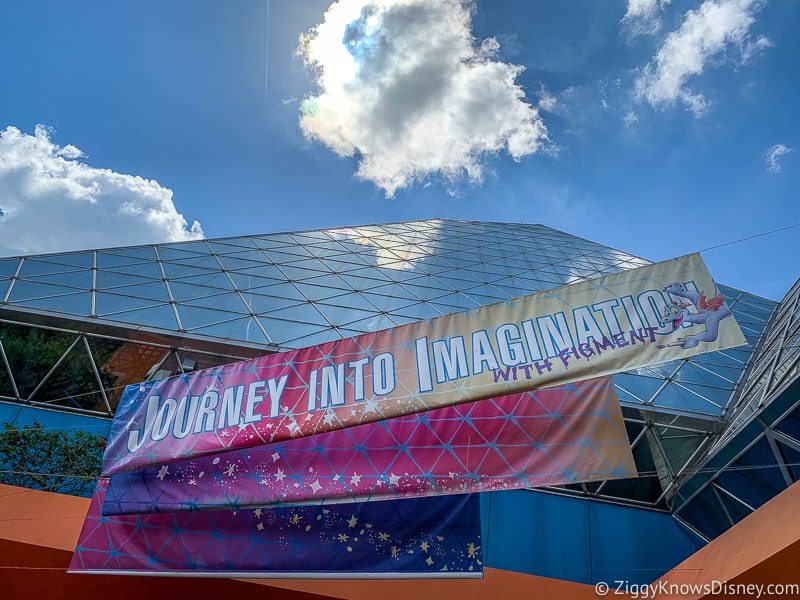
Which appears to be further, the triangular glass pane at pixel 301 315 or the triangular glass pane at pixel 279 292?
the triangular glass pane at pixel 279 292

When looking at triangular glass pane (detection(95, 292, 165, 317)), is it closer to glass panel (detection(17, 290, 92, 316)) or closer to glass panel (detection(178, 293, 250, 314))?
glass panel (detection(17, 290, 92, 316))

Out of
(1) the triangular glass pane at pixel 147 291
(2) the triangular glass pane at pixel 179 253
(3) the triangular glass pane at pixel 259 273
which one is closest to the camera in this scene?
(1) the triangular glass pane at pixel 147 291

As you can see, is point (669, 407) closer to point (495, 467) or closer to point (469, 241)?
point (495, 467)

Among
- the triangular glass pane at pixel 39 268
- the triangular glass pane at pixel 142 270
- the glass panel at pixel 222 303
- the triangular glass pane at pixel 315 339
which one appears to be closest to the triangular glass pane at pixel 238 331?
the triangular glass pane at pixel 315 339

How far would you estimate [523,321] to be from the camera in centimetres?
558

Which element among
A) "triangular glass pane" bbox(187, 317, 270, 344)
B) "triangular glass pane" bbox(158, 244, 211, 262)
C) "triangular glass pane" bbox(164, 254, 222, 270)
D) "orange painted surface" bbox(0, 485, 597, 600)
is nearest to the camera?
"orange painted surface" bbox(0, 485, 597, 600)

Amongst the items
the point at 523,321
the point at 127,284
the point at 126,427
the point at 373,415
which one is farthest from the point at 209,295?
the point at 523,321

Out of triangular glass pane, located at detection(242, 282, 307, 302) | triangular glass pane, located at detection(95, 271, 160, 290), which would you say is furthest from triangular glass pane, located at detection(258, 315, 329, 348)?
triangular glass pane, located at detection(95, 271, 160, 290)

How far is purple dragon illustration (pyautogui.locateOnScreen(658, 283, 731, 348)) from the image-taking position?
4.95 metres

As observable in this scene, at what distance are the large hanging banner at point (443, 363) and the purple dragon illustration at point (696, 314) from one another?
0.01 metres

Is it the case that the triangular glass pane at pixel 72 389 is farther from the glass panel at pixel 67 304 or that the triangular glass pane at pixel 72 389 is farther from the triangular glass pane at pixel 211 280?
the triangular glass pane at pixel 211 280

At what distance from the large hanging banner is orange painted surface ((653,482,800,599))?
1651 mm

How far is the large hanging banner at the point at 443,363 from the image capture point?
5035 millimetres

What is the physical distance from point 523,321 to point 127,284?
10.9 meters
